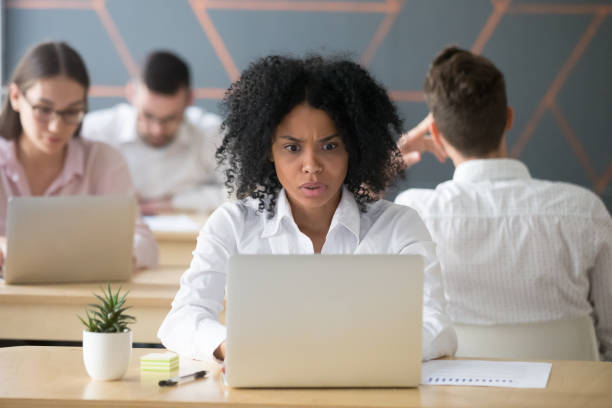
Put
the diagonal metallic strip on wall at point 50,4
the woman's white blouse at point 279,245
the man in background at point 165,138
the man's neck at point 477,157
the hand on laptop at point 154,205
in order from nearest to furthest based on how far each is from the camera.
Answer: the woman's white blouse at point 279,245 → the man's neck at point 477,157 → the hand on laptop at point 154,205 → the man in background at point 165,138 → the diagonal metallic strip on wall at point 50,4

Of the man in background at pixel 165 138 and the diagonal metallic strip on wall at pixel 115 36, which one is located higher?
the diagonal metallic strip on wall at pixel 115 36

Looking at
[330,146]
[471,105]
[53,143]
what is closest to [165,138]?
[53,143]

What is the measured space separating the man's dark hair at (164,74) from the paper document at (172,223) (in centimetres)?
65

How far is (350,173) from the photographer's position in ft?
6.55

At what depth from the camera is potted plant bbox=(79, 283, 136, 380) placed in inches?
59.8

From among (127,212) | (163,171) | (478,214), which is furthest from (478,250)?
(163,171)

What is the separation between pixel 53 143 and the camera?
2.99m

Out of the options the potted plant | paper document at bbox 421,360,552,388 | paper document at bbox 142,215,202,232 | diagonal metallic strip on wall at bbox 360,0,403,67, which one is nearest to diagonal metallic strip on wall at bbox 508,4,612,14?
diagonal metallic strip on wall at bbox 360,0,403,67

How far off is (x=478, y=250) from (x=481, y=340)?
23 centimetres

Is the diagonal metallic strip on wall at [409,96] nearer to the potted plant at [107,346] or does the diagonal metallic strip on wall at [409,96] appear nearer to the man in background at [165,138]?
the man in background at [165,138]

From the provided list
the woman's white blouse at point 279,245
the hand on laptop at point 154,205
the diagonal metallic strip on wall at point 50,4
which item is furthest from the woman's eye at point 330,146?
the diagonal metallic strip on wall at point 50,4

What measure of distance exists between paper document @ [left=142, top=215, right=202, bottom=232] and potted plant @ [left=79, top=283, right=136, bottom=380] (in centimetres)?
213

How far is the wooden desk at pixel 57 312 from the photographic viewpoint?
2367 mm

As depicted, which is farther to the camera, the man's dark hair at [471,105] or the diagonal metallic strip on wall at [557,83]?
the diagonal metallic strip on wall at [557,83]
